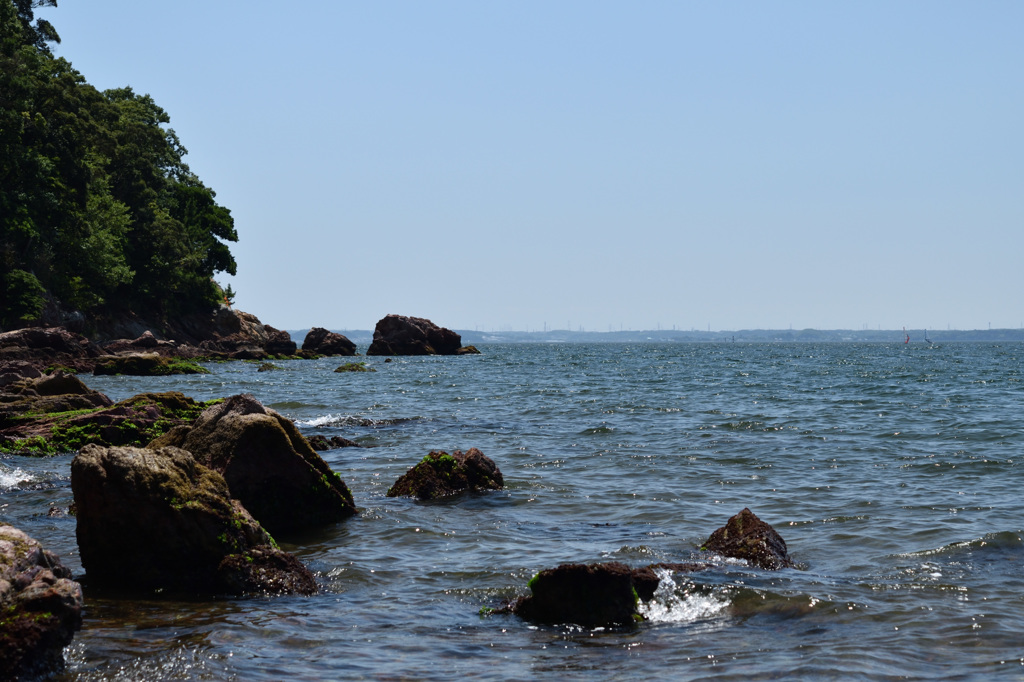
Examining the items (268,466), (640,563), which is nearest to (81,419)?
(268,466)

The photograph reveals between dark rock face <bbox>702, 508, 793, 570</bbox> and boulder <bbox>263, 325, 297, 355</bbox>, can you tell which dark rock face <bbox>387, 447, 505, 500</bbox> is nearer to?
dark rock face <bbox>702, 508, 793, 570</bbox>

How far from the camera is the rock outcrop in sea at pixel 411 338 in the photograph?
310 ft

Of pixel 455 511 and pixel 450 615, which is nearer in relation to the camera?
pixel 450 615

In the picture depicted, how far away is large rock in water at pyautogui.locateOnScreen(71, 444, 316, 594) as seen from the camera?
28.7 feet

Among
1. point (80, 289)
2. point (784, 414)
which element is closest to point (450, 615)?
point (784, 414)

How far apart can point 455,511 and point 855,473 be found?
899cm

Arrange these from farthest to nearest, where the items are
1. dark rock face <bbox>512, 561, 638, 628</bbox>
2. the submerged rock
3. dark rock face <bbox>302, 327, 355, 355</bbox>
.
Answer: dark rock face <bbox>302, 327, 355, 355</bbox> < the submerged rock < dark rock face <bbox>512, 561, 638, 628</bbox>

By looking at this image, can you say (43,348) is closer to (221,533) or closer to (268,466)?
(268,466)

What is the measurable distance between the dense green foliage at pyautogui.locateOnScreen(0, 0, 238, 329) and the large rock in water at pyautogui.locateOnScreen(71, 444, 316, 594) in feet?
150

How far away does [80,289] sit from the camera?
5559cm

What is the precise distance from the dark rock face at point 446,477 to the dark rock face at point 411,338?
3044 inches

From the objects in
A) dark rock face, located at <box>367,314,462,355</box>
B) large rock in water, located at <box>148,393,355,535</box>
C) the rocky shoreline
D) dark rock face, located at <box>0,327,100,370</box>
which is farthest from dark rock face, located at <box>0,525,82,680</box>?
dark rock face, located at <box>367,314,462,355</box>

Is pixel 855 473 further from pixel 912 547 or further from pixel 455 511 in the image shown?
pixel 455 511

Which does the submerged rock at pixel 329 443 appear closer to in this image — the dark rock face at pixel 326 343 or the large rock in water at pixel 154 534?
the large rock in water at pixel 154 534
